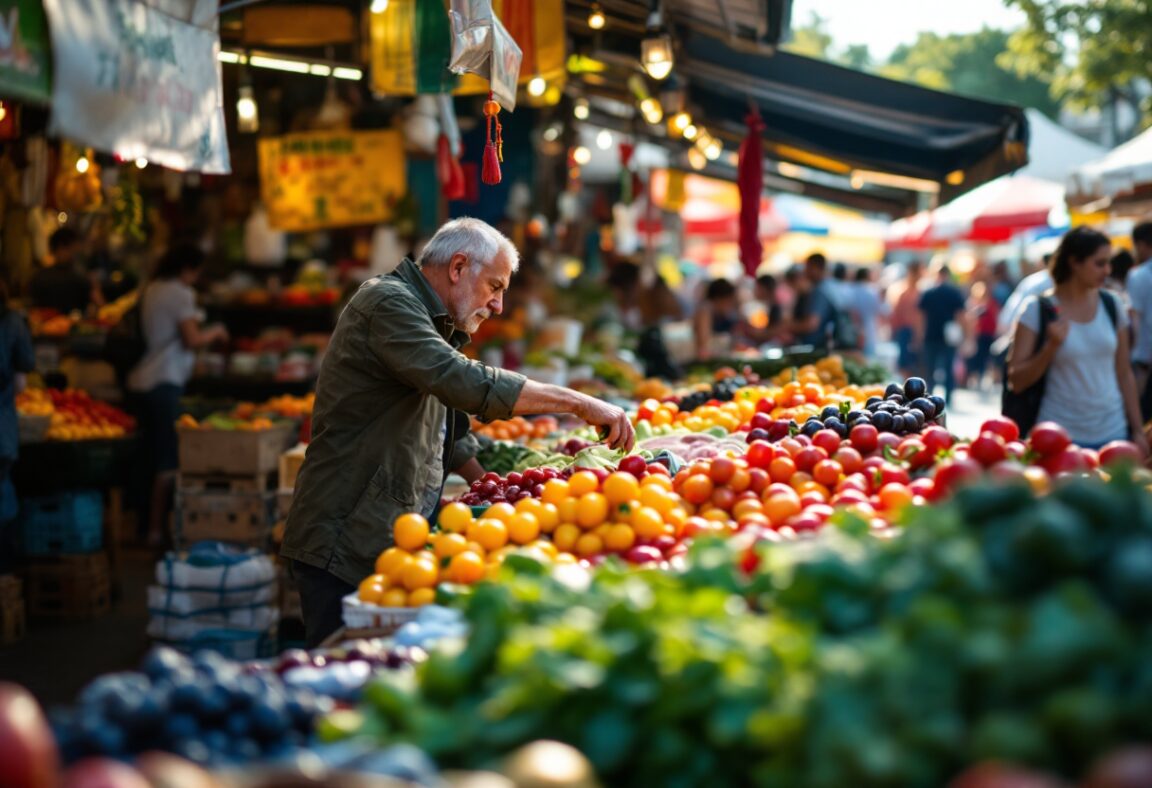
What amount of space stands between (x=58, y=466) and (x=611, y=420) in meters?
5.12

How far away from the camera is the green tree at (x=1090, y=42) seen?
705 inches

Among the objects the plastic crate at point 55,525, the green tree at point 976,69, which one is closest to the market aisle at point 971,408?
the plastic crate at point 55,525

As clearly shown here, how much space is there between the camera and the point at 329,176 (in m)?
10.1

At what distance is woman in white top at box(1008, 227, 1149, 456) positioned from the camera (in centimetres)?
698

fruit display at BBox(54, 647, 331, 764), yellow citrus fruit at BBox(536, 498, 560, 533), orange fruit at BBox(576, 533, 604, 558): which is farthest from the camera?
yellow citrus fruit at BBox(536, 498, 560, 533)

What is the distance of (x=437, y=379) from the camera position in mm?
4191

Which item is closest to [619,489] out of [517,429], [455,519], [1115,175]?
[455,519]

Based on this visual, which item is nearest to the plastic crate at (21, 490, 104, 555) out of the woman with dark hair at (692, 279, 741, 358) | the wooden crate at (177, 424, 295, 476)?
the wooden crate at (177, 424, 295, 476)

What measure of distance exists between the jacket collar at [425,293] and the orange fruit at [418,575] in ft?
4.01

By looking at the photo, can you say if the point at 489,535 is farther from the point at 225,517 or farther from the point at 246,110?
the point at 246,110

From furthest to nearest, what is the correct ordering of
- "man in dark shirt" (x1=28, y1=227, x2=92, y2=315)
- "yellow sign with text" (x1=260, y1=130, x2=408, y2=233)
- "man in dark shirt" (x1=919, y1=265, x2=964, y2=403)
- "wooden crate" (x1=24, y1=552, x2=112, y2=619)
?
"man in dark shirt" (x1=919, y1=265, x2=964, y2=403)
"man in dark shirt" (x1=28, y1=227, x2=92, y2=315)
"yellow sign with text" (x1=260, y1=130, x2=408, y2=233)
"wooden crate" (x1=24, y1=552, x2=112, y2=619)

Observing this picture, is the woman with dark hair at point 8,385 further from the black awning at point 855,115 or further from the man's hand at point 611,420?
the black awning at point 855,115

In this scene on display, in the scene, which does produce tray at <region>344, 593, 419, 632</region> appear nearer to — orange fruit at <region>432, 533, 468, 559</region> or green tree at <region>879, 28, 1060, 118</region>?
orange fruit at <region>432, 533, 468, 559</region>

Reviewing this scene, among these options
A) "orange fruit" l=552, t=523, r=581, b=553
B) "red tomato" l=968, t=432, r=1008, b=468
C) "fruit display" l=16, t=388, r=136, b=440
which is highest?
"red tomato" l=968, t=432, r=1008, b=468
